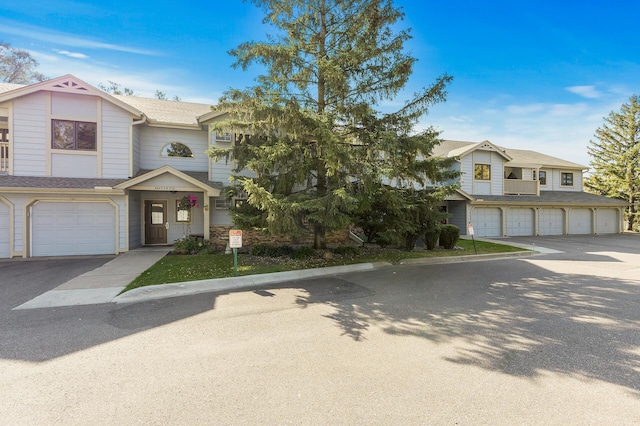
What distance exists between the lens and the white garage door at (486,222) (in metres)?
19.5

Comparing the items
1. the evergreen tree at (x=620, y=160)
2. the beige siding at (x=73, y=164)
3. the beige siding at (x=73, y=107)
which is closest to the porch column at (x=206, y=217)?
the beige siding at (x=73, y=164)

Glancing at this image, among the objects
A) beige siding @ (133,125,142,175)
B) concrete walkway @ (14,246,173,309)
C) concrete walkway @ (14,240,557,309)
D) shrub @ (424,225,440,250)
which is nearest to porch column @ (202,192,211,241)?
concrete walkway @ (14,246,173,309)

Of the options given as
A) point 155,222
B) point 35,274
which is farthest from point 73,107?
point 35,274

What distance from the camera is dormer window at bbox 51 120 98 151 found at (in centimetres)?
1168

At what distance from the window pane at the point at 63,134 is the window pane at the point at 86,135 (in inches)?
9.0

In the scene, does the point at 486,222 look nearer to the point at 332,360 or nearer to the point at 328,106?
the point at 328,106

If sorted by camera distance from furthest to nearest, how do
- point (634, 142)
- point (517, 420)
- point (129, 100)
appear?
point (634, 142) → point (129, 100) → point (517, 420)

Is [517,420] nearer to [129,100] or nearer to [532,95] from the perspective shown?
[129,100]

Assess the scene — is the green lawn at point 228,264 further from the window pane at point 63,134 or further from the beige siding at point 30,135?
the beige siding at point 30,135

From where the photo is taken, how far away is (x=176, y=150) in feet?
45.5

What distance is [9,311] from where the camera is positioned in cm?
557

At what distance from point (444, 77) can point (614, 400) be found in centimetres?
860

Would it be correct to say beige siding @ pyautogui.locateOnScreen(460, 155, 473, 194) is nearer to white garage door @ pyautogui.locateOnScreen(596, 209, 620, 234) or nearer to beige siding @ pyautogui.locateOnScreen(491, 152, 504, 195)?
beige siding @ pyautogui.locateOnScreen(491, 152, 504, 195)

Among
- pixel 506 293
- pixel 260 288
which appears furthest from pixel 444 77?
pixel 260 288
